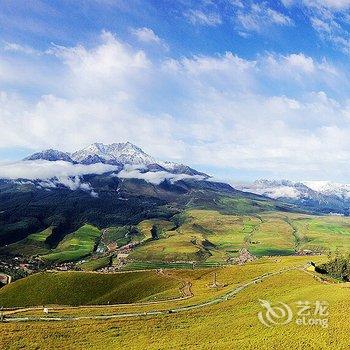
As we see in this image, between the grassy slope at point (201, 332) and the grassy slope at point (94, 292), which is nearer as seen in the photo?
the grassy slope at point (201, 332)

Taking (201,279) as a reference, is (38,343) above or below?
above

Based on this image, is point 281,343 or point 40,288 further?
point 40,288

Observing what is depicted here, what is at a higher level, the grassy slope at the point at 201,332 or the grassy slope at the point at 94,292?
the grassy slope at the point at 201,332

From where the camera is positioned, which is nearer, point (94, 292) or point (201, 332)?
point (201, 332)

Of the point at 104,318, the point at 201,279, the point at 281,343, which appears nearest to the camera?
the point at 281,343

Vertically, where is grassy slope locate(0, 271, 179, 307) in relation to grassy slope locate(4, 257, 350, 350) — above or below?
below

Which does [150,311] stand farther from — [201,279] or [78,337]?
[201,279]

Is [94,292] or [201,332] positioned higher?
[201,332]

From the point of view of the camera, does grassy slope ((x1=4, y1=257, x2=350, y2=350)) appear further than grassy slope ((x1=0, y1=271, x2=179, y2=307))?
No

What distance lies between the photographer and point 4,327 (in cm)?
8194

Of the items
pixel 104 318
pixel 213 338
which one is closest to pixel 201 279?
pixel 104 318

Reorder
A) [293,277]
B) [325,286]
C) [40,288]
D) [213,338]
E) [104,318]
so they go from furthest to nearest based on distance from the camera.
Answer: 1. [40,288]
2. [293,277]
3. [325,286]
4. [104,318]
5. [213,338]

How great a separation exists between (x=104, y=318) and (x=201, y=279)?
9267 centimetres

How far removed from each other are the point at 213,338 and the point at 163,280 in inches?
4377
